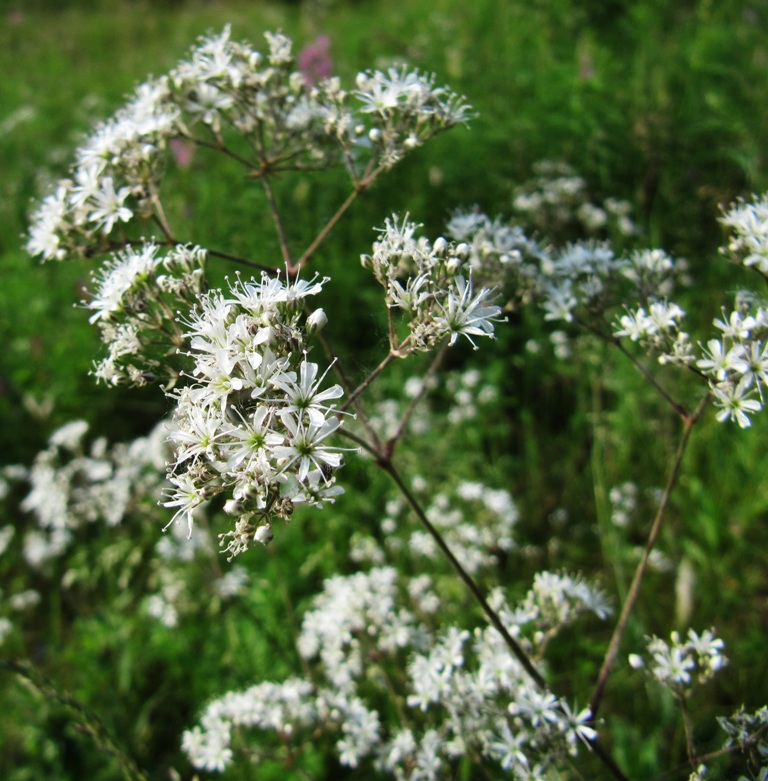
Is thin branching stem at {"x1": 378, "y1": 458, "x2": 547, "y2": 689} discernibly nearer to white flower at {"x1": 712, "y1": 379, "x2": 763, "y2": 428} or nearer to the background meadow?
the background meadow

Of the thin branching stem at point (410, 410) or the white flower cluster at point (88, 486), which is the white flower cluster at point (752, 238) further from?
the white flower cluster at point (88, 486)

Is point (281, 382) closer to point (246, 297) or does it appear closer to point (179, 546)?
point (246, 297)

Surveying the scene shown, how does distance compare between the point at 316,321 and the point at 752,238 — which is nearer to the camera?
the point at 316,321

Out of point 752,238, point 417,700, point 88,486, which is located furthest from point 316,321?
point 88,486

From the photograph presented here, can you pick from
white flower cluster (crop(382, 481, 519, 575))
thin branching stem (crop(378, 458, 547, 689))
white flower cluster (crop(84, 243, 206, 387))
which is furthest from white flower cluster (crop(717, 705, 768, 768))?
white flower cluster (crop(84, 243, 206, 387))

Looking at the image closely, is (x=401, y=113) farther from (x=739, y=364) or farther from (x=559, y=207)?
(x=559, y=207)

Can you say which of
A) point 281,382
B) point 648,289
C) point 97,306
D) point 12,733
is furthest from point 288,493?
point 12,733
